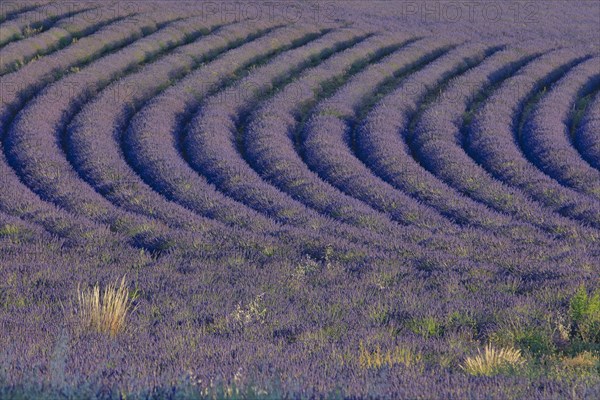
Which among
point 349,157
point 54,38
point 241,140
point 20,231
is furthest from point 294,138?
point 54,38

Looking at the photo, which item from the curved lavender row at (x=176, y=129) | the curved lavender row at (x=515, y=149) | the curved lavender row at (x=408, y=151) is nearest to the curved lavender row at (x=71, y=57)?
the curved lavender row at (x=176, y=129)

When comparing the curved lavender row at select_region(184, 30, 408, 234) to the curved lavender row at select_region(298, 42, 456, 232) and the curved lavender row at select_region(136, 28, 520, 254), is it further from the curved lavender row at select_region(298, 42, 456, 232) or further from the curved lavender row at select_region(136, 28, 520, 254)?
the curved lavender row at select_region(298, 42, 456, 232)

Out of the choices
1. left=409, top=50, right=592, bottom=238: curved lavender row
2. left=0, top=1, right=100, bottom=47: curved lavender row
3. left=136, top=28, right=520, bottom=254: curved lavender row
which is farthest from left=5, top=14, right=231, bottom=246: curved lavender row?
left=409, top=50, right=592, bottom=238: curved lavender row

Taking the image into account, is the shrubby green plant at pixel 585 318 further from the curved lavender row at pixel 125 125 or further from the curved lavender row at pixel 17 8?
the curved lavender row at pixel 17 8

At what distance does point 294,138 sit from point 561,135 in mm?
4903

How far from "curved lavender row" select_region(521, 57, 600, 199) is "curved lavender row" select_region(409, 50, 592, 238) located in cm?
117

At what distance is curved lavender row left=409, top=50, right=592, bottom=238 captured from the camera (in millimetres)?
11875

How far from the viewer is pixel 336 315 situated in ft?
20.7

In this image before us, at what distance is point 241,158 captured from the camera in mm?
14703

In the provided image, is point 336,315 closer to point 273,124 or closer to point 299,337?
point 299,337

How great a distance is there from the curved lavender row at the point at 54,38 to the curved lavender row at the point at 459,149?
9754mm

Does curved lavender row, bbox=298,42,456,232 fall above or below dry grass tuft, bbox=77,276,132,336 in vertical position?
below

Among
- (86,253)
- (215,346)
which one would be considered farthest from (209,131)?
(215,346)

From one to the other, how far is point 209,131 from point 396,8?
63.8 feet
